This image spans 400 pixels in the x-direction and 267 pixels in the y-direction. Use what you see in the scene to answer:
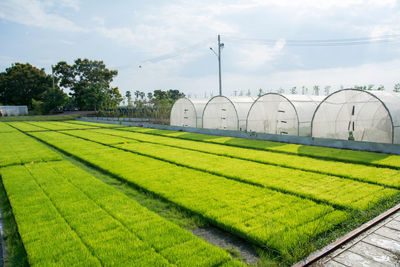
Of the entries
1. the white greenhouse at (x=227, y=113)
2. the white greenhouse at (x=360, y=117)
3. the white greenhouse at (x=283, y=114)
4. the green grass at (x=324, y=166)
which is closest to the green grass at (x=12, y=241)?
the green grass at (x=324, y=166)

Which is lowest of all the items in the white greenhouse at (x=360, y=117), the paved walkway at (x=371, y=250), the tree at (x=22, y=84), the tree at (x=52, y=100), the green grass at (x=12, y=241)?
the green grass at (x=12, y=241)

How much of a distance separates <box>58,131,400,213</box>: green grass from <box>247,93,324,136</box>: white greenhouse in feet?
26.1

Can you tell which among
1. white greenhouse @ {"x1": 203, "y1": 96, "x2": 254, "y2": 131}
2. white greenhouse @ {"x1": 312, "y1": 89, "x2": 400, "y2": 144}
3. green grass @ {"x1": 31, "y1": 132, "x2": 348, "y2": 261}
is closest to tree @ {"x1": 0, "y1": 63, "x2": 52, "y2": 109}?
white greenhouse @ {"x1": 203, "y1": 96, "x2": 254, "y2": 131}

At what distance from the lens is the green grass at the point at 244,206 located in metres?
4.76

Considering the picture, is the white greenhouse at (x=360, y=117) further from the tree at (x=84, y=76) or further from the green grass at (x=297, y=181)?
the tree at (x=84, y=76)

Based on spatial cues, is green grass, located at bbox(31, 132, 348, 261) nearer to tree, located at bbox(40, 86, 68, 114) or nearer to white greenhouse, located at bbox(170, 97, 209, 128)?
white greenhouse, located at bbox(170, 97, 209, 128)

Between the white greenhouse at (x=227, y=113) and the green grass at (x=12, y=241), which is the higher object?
the white greenhouse at (x=227, y=113)

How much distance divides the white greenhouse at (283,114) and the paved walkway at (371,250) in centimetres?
1292

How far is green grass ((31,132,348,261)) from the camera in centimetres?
476

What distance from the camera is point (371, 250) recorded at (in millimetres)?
4348

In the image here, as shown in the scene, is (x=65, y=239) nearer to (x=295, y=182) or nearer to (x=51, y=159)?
(x=295, y=182)

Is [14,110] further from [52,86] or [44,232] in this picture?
[44,232]

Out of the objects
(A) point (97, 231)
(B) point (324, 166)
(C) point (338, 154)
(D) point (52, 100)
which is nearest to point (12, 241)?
(A) point (97, 231)

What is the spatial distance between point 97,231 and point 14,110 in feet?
211
